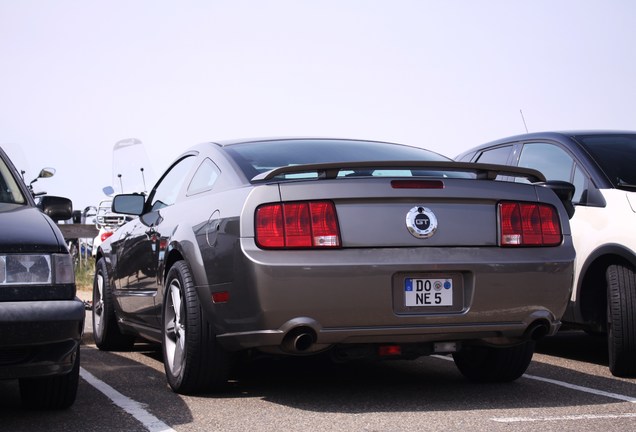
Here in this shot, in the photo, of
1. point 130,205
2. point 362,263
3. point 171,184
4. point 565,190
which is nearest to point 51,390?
point 362,263

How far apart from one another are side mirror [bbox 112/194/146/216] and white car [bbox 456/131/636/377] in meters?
3.09

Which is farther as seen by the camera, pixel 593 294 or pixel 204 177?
pixel 593 294

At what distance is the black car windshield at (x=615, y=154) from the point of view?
23.5 feet

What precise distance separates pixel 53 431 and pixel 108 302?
140 inches

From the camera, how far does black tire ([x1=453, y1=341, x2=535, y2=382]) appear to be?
20.5ft

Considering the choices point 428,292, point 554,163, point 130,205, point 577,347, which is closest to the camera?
point 428,292

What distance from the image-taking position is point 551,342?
30.3 feet

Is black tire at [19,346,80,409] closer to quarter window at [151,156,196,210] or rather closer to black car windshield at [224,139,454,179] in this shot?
black car windshield at [224,139,454,179]

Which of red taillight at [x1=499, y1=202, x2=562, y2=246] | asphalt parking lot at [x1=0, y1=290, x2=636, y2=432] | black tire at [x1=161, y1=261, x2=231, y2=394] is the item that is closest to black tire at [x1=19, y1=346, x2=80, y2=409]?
asphalt parking lot at [x1=0, y1=290, x2=636, y2=432]

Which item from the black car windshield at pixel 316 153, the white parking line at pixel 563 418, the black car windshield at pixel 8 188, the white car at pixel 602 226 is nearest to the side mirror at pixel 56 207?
the black car windshield at pixel 8 188

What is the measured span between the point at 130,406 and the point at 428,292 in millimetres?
1690

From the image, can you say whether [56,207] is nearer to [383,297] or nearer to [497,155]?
[383,297]

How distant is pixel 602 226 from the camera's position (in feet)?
22.7

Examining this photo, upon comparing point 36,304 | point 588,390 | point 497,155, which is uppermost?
point 497,155
